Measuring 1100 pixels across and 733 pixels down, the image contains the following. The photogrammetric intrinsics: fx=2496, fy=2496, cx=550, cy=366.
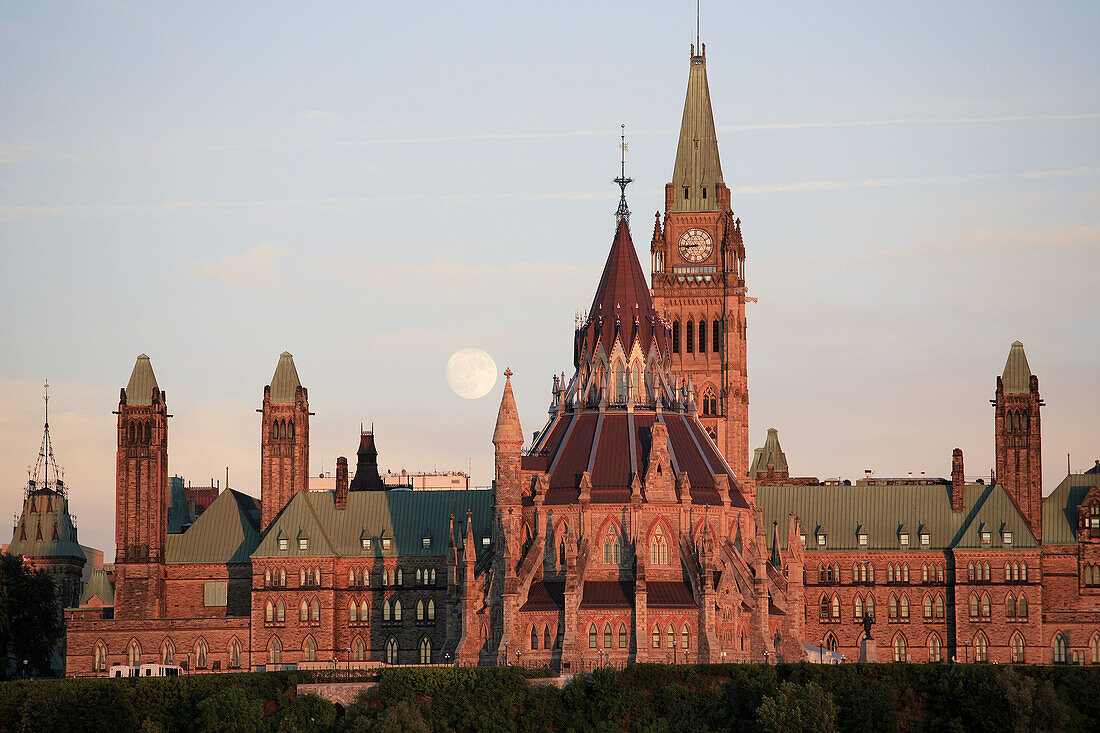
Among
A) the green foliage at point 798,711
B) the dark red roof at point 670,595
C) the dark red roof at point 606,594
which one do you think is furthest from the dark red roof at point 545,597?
the green foliage at point 798,711

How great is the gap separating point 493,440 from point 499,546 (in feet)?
27.5

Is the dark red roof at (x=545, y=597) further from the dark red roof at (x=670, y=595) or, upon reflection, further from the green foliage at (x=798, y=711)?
the green foliage at (x=798, y=711)

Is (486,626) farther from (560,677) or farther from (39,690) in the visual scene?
(39,690)

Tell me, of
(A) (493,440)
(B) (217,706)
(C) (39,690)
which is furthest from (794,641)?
(C) (39,690)

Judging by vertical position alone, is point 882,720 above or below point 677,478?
below

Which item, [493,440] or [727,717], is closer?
[727,717]

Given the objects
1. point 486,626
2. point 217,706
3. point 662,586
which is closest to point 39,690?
point 217,706

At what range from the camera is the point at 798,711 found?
174 m

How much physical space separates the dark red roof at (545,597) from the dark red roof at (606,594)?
1.89 metres

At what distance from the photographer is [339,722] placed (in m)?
181

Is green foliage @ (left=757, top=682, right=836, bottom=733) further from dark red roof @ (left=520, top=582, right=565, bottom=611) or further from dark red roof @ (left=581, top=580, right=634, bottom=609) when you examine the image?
dark red roof @ (left=520, top=582, right=565, bottom=611)

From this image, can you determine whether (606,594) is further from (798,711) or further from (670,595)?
(798,711)

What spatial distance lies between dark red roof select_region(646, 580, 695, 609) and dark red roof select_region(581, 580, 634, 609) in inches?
63.3

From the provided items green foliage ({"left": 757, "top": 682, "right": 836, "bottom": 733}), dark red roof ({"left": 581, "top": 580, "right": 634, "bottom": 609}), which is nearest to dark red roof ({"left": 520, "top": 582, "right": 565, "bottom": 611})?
dark red roof ({"left": 581, "top": 580, "right": 634, "bottom": 609})
